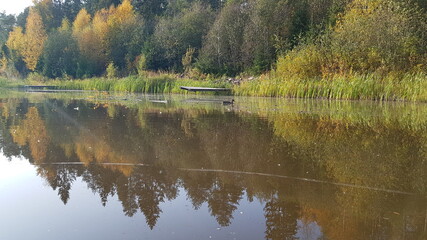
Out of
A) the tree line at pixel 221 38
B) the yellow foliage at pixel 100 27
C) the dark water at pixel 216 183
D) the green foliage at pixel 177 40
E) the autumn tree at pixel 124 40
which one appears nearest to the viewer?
the dark water at pixel 216 183

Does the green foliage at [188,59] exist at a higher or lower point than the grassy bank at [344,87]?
higher

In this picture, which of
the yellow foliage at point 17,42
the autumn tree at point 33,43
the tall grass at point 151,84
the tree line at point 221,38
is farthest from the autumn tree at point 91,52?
the tall grass at point 151,84

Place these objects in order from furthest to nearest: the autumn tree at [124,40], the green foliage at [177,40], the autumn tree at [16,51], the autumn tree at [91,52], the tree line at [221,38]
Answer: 1. the autumn tree at [16,51]
2. the autumn tree at [91,52]
3. the autumn tree at [124,40]
4. the green foliage at [177,40]
5. the tree line at [221,38]

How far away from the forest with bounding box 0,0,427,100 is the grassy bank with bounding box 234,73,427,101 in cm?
5

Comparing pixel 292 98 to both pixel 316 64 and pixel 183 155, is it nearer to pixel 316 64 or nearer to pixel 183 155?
pixel 316 64

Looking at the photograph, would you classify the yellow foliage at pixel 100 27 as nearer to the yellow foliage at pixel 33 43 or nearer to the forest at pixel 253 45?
the forest at pixel 253 45

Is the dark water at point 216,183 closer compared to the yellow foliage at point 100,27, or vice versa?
the dark water at point 216,183

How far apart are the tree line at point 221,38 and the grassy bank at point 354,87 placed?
4.35ft

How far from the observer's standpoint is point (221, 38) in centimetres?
3175

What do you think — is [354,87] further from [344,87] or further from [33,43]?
[33,43]

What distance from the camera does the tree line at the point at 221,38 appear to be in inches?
738

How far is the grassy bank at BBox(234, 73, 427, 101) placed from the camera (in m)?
15.2

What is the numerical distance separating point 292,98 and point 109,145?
44.4 ft

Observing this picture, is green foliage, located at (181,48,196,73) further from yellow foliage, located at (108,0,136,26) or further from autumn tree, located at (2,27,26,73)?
autumn tree, located at (2,27,26,73)
